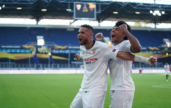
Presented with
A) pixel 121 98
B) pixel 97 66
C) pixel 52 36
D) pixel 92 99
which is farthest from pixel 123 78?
pixel 52 36

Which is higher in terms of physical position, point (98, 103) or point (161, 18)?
point (161, 18)

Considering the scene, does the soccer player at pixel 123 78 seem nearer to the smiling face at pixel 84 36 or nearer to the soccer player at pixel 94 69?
the soccer player at pixel 94 69

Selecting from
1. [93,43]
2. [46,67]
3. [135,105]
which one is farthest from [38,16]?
[93,43]

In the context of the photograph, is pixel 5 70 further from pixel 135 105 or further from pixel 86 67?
pixel 86 67

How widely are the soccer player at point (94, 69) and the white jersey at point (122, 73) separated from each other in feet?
0.45

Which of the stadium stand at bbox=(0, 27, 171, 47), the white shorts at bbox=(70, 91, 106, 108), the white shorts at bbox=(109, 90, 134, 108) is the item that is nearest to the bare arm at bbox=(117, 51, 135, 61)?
the white shorts at bbox=(109, 90, 134, 108)

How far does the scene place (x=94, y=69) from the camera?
13.9 feet

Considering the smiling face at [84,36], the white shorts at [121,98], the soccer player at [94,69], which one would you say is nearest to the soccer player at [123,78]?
the white shorts at [121,98]

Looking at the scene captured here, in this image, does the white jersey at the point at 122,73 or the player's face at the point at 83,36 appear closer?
the white jersey at the point at 122,73

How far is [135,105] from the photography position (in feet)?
30.7

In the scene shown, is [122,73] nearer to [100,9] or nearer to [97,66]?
[97,66]

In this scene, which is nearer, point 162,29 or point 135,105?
point 135,105

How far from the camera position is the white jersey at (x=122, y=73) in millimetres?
4156

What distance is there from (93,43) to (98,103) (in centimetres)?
112
